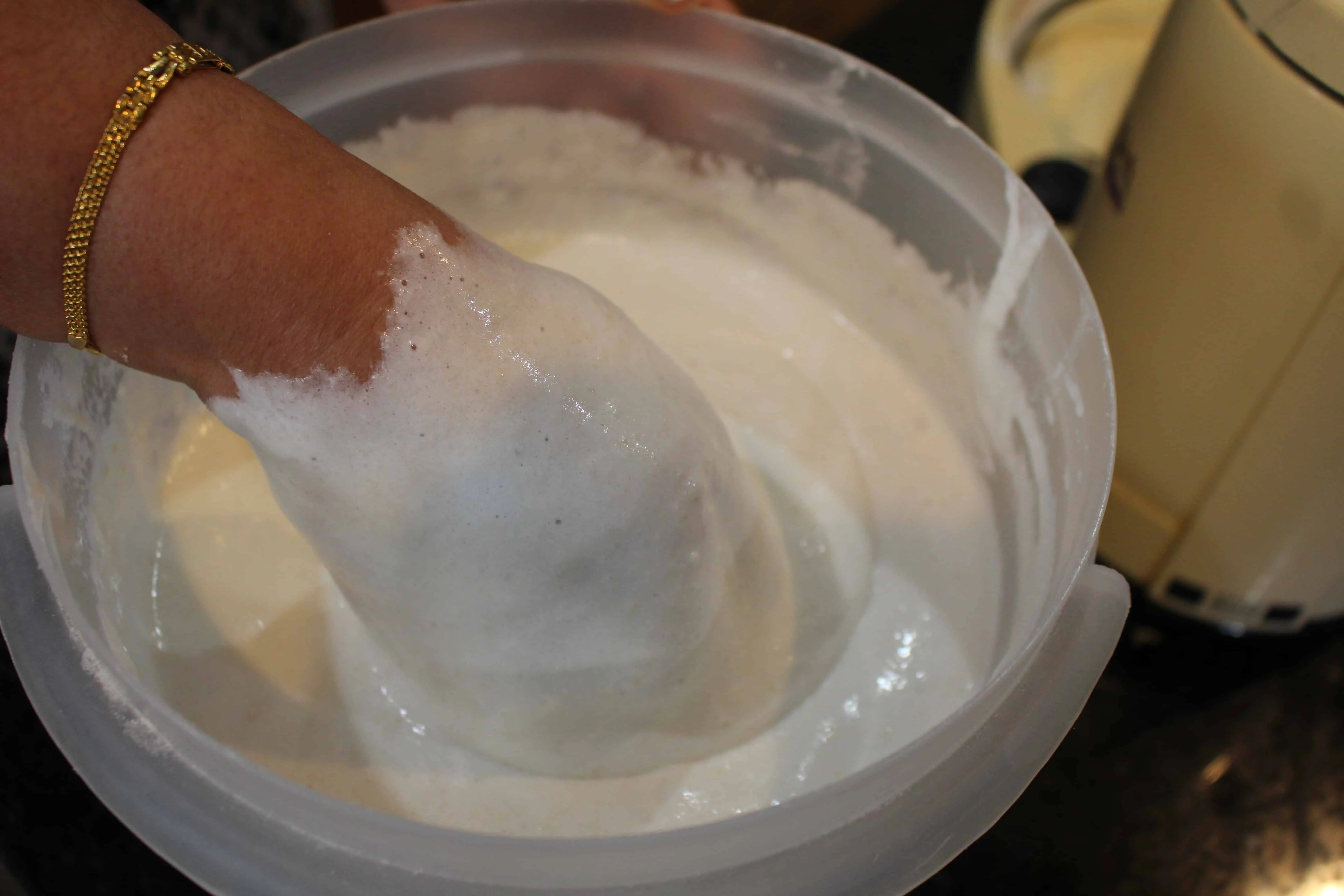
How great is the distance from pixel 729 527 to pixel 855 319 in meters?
0.24

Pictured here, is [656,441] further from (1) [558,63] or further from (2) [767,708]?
(1) [558,63]

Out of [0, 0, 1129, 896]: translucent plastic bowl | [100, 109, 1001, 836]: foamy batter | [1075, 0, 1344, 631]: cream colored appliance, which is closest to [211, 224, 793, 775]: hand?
[100, 109, 1001, 836]: foamy batter

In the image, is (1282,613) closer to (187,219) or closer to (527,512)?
(527,512)

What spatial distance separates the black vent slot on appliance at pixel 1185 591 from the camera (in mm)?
697

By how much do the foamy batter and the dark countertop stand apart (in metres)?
0.11

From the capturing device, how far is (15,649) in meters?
0.43

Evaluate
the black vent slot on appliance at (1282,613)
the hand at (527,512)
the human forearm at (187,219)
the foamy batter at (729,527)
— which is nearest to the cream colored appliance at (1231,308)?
the black vent slot on appliance at (1282,613)

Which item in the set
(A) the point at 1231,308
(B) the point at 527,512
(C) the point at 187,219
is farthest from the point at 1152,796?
(C) the point at 187,219

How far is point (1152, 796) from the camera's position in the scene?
64cm

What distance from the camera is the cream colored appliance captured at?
484 mm

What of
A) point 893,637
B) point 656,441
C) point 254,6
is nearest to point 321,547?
point 656,441

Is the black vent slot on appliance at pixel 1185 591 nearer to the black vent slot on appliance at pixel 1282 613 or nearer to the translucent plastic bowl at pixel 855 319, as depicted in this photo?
the black vent slot on appliance at pixel 1282 613

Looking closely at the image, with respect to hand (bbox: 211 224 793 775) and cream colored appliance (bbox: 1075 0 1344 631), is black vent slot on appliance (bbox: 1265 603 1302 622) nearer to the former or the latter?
cream colored appliance (bbox: 1075 0 1344 631)

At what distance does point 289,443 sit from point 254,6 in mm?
483
